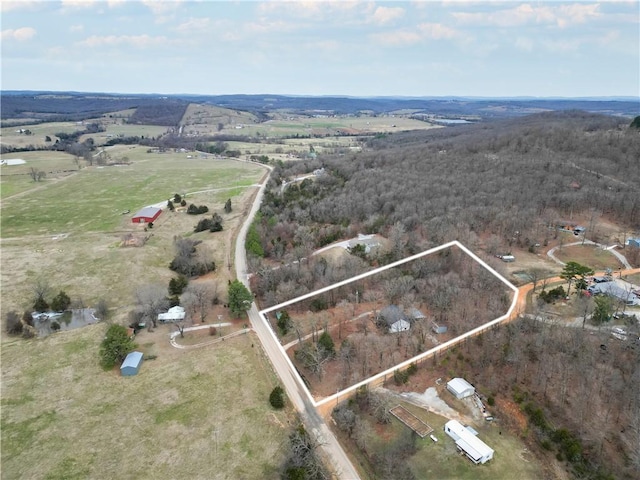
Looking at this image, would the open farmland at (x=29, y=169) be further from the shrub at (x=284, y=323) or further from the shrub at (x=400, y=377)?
the shrub at (x=400, y=377)

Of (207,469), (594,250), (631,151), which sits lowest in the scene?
(207,469)

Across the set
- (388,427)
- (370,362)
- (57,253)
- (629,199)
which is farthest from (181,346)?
(629,199)

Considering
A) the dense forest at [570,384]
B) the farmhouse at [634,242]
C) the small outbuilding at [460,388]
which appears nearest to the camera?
the dense forest at [570,384]

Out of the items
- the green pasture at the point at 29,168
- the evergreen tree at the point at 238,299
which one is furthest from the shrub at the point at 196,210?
the green pasture at the point at 29,168

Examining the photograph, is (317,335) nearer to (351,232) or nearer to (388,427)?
(388,427)

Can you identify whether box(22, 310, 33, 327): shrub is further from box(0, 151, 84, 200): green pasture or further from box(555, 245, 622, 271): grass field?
box(555, 245, 622, 271): grass field

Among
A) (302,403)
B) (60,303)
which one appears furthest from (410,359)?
(60,303)

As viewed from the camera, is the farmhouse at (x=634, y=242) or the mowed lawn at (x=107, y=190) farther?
the mowed lawn at (x=107, y=190)
